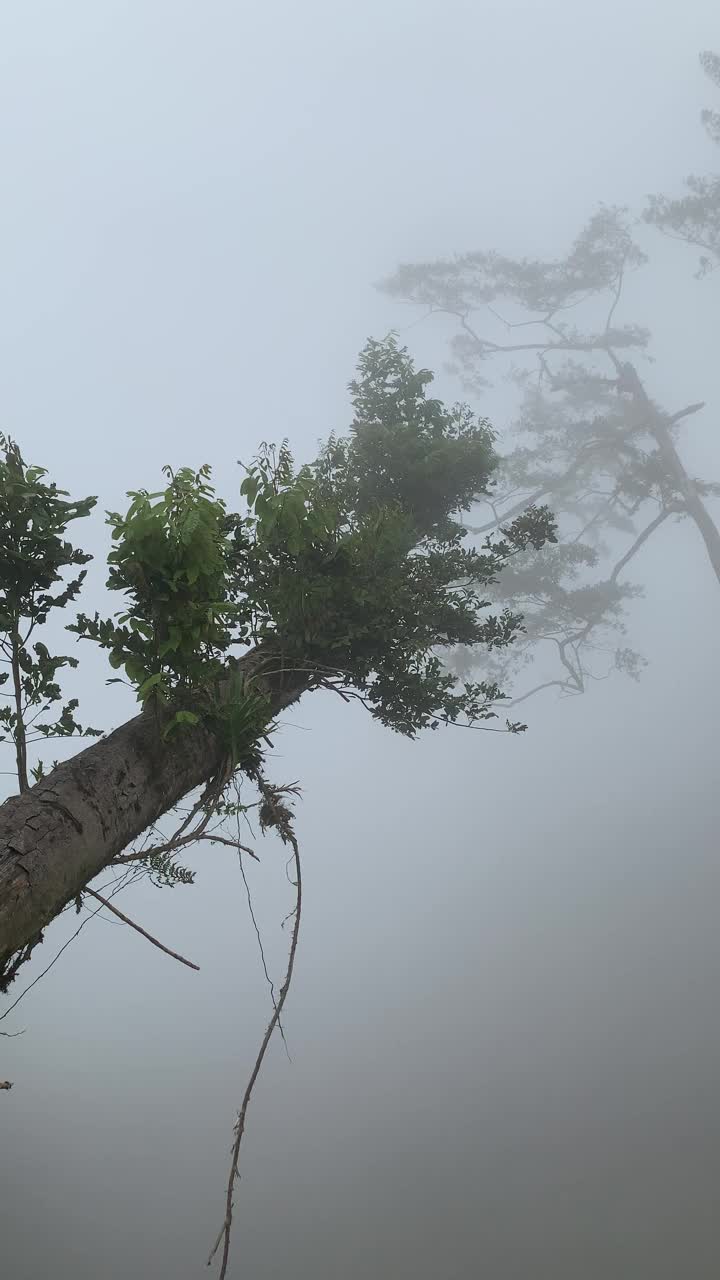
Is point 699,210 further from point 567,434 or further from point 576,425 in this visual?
point 567,434

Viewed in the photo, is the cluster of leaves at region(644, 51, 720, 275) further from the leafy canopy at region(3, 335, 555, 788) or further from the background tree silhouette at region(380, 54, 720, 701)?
the leafy canopy at region(3, 335, 555, 788)

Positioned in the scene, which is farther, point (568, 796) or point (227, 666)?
point (568, 796)

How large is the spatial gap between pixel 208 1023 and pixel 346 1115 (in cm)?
709

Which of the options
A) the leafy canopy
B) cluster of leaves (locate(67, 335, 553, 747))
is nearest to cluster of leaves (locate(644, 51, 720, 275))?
cluster of leaves (locate(67, 335, 553, 747))

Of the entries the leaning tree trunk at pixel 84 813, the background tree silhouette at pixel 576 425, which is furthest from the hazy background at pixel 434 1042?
A: the background tree silhouette at pixel 576 425

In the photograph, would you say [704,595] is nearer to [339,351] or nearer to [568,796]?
[568,796]

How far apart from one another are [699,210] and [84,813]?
23.9 metres

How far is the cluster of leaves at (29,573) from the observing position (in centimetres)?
374

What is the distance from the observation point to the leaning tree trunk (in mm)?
2699

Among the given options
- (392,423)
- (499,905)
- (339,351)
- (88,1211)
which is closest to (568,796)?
(499,905)

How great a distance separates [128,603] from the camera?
379 cm

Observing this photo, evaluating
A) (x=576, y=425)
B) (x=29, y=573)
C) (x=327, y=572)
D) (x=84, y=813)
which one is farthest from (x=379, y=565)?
(x=576, y=425)

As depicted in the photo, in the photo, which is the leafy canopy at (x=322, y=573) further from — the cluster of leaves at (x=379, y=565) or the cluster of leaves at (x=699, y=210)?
the cluster of leaves at (x=699, y=210)

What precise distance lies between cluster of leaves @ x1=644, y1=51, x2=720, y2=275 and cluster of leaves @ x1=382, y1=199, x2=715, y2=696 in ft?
9.65
